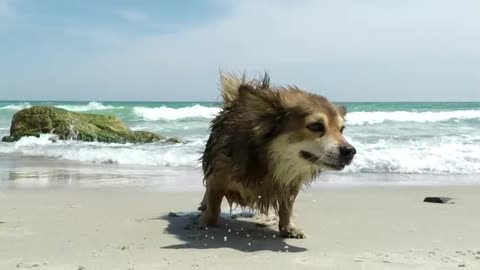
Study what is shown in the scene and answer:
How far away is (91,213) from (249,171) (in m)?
1.84

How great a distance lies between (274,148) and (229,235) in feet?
2.81

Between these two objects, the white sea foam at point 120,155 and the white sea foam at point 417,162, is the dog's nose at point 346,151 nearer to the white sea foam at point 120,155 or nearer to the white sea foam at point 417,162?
the white sea foam at point 417,162

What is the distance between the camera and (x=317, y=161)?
13.9 feet

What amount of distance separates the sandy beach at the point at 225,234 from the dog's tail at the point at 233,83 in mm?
1104

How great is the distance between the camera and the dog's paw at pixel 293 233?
15.3 feet

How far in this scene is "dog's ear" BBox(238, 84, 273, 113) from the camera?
177 inches

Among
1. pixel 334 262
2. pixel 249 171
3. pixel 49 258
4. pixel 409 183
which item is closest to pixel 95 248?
pixel 49 258

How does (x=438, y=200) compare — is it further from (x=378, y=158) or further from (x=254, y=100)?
(x=378, y=158)

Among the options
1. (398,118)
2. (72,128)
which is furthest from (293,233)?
(398,118)

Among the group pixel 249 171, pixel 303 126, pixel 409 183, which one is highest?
pixel 303 126

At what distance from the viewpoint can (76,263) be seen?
368cm

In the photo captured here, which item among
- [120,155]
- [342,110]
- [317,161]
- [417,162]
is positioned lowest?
[120,155]

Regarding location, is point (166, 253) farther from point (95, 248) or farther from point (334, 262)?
point (334, 262)

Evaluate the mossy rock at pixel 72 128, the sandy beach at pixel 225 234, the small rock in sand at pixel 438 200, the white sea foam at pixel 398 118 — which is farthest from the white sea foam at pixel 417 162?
the white sea foam at pixel 398 118
